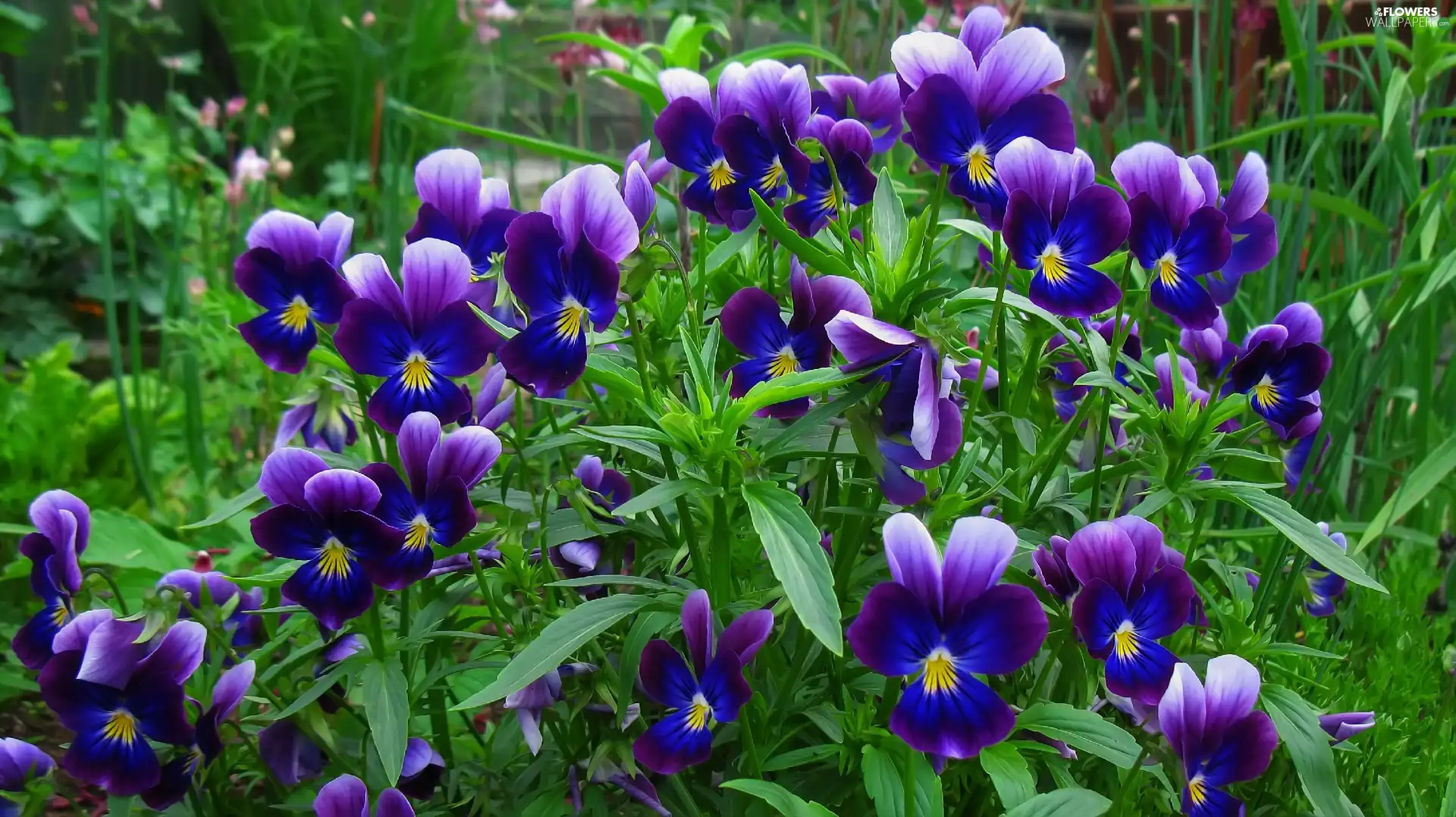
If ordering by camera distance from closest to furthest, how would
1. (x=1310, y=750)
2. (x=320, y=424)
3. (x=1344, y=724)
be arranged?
(x=1310, y=750) → (x=1344, y=724) → (x=320, y=424)

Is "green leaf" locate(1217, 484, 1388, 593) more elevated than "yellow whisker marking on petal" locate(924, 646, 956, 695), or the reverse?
"green leaf" locate(1217, 484, 1388, 593)

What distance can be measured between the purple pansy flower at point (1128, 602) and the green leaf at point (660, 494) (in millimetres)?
324

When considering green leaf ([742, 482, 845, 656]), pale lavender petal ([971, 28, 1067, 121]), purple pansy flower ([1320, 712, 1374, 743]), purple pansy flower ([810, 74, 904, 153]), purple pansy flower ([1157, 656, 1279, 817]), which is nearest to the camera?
green leaf ([742, 482, 845, 656])

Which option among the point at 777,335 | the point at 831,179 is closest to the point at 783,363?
the point at 777,335

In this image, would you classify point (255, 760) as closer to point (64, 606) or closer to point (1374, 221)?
point (64, 606)

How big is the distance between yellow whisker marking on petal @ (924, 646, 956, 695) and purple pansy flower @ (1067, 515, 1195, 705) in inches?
5.5

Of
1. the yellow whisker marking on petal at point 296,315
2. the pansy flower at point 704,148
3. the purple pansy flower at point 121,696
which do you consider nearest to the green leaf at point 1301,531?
the pansy flower at point 704,148

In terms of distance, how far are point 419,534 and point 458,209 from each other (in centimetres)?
36

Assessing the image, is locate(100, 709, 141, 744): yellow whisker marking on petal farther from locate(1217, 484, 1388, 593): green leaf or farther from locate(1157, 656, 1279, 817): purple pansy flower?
locate(1217, 484, 1388, 593): green leaf

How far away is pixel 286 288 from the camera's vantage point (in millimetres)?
1228

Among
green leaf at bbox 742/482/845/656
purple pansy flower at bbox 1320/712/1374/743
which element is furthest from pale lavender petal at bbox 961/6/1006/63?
purple pansy flower at bbox 1320/712/1374/743

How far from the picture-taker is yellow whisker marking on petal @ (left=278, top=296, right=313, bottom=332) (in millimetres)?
1221

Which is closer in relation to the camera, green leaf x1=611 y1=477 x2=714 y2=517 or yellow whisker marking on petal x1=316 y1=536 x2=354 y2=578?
green leaf x1=611 y1=477 x2=714 y2=517

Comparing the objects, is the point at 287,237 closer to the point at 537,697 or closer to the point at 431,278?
the point at 431,278
